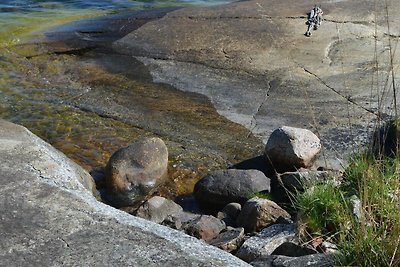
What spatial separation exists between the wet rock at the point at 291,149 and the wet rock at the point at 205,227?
1.10 metres

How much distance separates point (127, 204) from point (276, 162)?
148 cm

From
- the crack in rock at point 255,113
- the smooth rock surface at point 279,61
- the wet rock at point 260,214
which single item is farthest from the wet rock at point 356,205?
the crack in rock at point 255,113

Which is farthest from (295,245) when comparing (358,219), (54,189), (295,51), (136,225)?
(295,51)

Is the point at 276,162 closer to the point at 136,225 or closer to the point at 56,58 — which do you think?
the point at 136,225

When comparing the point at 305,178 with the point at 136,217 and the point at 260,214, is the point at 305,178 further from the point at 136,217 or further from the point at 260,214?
the point at 136,217

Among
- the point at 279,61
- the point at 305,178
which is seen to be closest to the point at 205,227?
the point at 305,178

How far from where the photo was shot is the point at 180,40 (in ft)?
34.2

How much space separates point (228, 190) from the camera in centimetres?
630

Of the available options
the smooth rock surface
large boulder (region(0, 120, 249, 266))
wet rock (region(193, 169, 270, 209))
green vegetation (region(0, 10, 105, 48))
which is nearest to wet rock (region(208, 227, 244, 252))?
wet rock (region(193, 169, 270, 209))

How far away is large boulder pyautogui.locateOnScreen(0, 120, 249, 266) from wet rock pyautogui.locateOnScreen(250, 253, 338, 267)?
30cm

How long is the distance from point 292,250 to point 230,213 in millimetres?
1510

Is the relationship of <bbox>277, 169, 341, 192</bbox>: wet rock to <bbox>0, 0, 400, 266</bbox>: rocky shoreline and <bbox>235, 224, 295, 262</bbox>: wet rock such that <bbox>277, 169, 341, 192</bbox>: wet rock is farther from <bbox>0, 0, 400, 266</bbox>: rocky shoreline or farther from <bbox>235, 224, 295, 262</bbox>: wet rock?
<bbox>235, 224, 295, 262</bbox>: wet rock

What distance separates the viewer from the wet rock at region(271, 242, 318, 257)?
4445 millimetres

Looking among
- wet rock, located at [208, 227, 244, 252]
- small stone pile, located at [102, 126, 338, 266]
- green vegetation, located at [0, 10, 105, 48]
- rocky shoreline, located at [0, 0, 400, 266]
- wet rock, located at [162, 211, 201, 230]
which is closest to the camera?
rocky shoreline, located at [0, 0, 400, 266]
